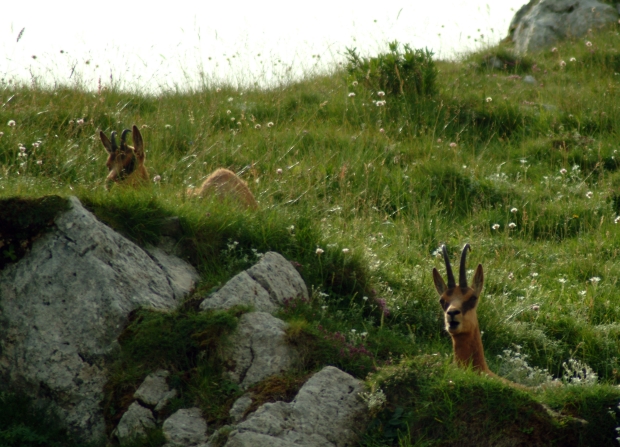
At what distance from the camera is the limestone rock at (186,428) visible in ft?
16.8

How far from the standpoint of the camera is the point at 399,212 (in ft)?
33.1

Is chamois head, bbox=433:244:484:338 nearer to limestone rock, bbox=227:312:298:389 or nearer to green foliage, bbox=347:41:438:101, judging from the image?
limestone rock, bbox=227:312:298:389

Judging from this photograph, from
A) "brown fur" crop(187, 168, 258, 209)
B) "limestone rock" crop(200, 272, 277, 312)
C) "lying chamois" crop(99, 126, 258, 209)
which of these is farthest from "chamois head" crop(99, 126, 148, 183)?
"limestone rock" crop(200, 272, 277, 312)

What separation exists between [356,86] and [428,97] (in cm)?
122

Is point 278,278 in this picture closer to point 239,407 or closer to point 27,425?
point 239,407

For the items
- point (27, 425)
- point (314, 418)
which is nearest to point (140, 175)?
point (27, 425)

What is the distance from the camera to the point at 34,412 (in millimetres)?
5543

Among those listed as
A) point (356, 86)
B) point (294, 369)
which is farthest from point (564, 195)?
point (294, 369)

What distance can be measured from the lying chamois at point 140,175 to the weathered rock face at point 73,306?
7.06 ft

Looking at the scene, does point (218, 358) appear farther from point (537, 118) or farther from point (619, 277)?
point (537, 118)

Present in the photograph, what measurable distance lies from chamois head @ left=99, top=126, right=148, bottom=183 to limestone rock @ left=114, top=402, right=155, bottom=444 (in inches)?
166

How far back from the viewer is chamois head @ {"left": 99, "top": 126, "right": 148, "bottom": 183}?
927 cm

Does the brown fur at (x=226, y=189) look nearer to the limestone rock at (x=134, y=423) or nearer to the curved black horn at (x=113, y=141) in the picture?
the curved black horn at (x=113, y=141)

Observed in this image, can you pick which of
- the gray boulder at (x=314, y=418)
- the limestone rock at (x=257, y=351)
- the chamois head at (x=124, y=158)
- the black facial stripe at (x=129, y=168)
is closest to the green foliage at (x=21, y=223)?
the limestone rock at (x=257, y=351)
